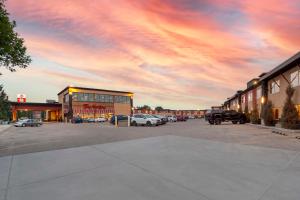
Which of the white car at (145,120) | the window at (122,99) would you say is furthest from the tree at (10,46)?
the window at (122,99)

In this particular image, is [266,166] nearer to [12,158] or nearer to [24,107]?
[12,158]

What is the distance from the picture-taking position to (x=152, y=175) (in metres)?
6.19

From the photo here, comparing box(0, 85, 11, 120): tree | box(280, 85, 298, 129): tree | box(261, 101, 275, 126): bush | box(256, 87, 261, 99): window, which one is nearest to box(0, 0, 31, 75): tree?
box(280, 85, 298, 129): tree

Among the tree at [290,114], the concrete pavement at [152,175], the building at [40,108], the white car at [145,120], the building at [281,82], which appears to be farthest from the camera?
the building at [40,108]

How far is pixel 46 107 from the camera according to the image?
85.0 meters

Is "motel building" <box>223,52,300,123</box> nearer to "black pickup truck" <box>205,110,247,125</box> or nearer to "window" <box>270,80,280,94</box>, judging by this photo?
"window" <box>270,80,280,94</box>

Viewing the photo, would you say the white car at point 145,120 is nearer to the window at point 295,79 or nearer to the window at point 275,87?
the window at point 275,87

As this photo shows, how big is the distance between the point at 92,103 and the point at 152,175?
76.9 m

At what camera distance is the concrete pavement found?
4.88 m

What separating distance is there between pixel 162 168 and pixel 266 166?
3344 millimetres

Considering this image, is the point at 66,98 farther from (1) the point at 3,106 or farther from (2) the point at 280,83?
(2) the point at 280,83

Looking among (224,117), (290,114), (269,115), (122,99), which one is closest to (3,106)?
(122,99)

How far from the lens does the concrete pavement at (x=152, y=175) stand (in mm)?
4883

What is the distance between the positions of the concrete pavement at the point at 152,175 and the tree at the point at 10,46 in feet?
23.3
